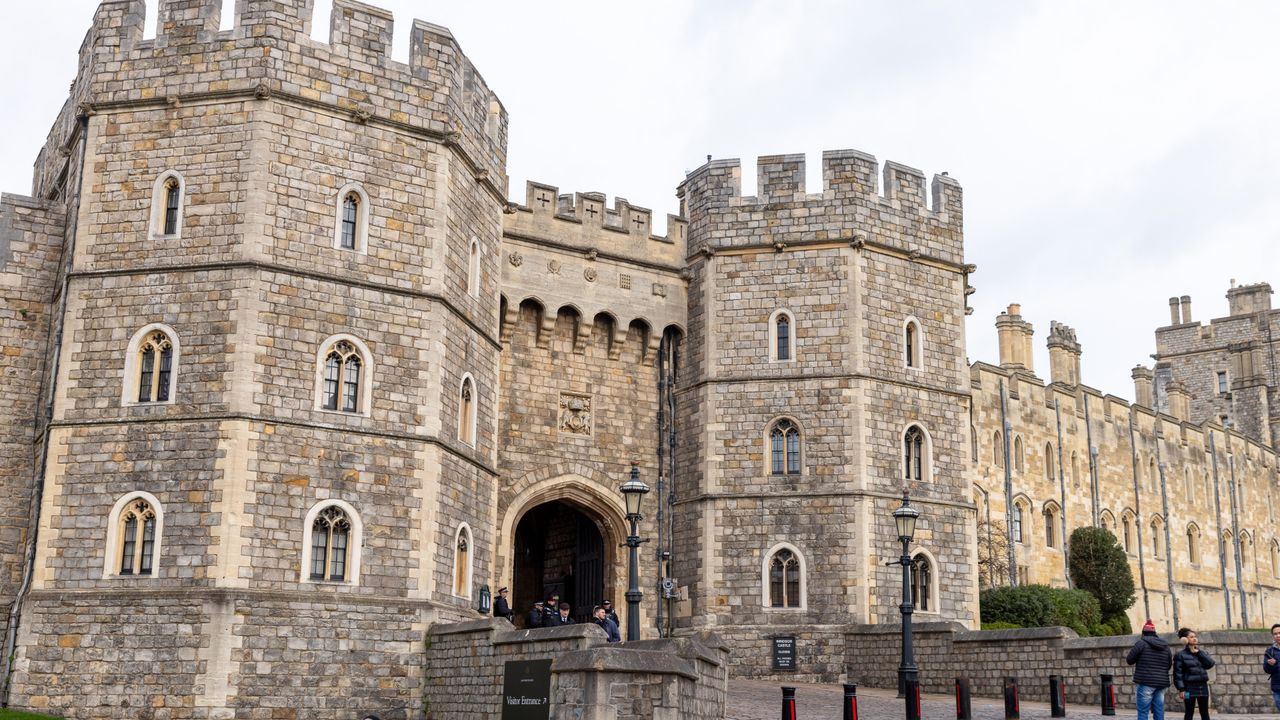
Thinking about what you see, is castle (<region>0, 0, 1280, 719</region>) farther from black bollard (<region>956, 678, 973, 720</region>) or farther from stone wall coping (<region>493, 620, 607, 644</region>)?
black bollard (<region>956, 678, 973, 720</region>)

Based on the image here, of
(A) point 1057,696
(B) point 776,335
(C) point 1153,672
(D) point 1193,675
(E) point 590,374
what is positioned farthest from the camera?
(E) point 590,374

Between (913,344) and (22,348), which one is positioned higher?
(913,344)

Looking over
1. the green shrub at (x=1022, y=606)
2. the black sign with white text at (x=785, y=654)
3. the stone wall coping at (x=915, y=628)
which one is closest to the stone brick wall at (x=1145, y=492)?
the green shrub at (x=1022, y=606)

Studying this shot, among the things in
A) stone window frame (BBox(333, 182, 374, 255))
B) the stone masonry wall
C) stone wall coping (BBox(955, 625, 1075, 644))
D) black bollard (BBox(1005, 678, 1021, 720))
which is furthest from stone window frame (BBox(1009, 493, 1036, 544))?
the stone masonry wall

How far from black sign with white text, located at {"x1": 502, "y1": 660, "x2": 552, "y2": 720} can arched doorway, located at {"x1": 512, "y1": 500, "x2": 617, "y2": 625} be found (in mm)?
9706

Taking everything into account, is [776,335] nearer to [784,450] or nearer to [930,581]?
[784,450]

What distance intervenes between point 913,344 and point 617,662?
43.8 feet

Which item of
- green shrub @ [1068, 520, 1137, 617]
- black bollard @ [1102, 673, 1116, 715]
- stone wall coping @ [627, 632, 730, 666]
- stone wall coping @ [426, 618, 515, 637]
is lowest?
black bollard @ [1102, 673, 1116, 715]

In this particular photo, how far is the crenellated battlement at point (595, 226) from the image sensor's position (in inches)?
1049

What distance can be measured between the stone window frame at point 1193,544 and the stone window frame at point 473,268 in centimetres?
3098

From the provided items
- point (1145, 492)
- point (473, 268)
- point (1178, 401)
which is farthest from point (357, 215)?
point (1178, 401)

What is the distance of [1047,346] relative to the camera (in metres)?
42.2

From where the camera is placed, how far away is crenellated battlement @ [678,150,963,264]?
88.6 feet

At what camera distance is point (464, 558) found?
2250 centimetres
